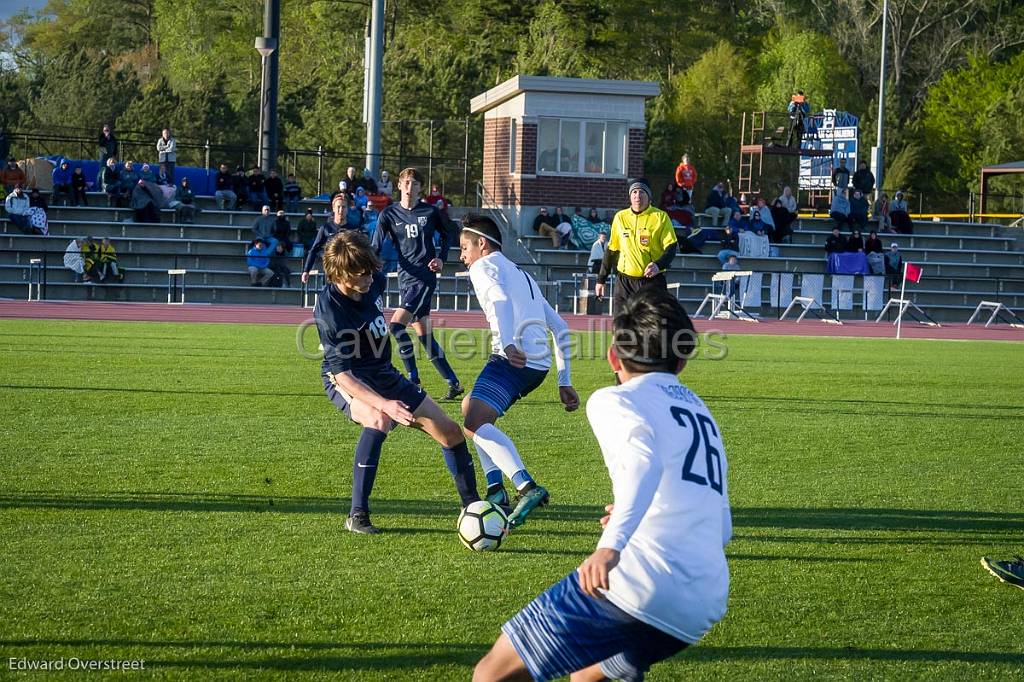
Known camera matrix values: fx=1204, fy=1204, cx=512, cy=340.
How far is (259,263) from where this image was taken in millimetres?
28453

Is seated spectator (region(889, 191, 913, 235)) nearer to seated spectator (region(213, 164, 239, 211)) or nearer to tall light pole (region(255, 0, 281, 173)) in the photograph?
tall light pole (region(255, 0, 281, 173))

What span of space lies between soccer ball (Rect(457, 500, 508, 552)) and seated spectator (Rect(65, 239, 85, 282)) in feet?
77.6

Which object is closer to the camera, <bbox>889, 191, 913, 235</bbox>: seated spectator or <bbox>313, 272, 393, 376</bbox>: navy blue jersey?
<bbox>313, 272, 393, 376</bbox>: navy blue jersey

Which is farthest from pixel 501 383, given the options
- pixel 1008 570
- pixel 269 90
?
pixel 269 90

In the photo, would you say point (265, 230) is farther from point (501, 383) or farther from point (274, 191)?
point (501, 383)

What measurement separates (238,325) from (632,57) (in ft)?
149

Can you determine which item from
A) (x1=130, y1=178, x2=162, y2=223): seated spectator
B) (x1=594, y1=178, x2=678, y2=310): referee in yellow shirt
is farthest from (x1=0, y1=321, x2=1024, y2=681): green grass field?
(x1=130, y1=178, x2=162, y2=223): seated spectator

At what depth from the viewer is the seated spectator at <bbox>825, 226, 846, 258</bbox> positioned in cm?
3114

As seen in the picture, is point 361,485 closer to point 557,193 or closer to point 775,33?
point 557,193

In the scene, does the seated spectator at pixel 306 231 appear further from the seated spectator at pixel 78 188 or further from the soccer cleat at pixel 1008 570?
the soccer cleat at pixel 1008 570

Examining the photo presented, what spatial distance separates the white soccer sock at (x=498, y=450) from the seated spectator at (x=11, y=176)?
1019 inches

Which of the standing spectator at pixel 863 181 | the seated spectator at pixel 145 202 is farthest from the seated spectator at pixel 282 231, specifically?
the standing spectator at pixel 863 181

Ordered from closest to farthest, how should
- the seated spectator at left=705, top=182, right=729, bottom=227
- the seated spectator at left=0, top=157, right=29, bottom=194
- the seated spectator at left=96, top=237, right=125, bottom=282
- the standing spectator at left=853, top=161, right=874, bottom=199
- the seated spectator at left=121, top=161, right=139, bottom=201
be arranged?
the seated spectator at left=96, top=237, right=125, bottom=282
the seated spectator at left=0, top=157, right=29, bottom=194
the seated spectator at left=121, top=161, right=139, bottom=201
the seated spectator at left=705, top=182, right=729, bottom=227
the standing spectator at left=853, top=161, right=874, bottom=199

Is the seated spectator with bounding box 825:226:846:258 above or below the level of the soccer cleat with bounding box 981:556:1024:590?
above
